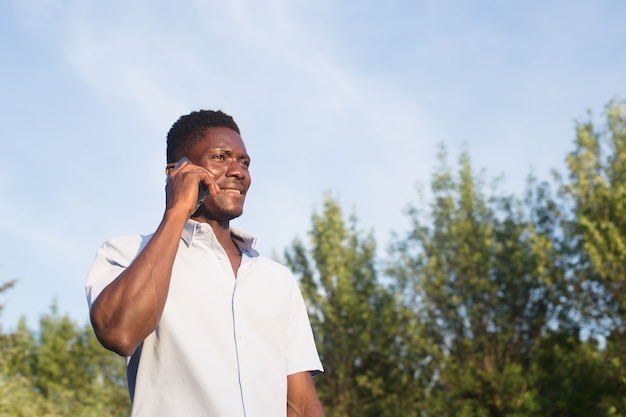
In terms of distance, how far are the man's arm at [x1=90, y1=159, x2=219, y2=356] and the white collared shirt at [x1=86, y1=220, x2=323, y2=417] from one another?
162 mm

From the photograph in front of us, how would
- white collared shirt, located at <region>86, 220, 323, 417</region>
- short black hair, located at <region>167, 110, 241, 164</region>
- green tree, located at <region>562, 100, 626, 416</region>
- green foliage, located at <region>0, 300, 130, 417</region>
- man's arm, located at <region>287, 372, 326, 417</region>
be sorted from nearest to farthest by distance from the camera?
white collared shirt, located at <region>86, 220, 323, 417</region>
man's arm, located at <region>287, 372, 326, 417</region>
short black hair, located at <region>167, 110, 241, 164</region>
green tree, located at <region>562, 100, 626, 416</region>
green foliage, located at <region>0, 300, 130, 417</region>

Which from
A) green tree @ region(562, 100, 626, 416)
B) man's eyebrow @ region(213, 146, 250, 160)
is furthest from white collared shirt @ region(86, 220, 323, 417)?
green tree @ region(562, 100, 626, 416)

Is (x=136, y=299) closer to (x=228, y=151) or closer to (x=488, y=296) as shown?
(x=228, y=151)

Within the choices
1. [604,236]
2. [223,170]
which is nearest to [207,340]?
[223,170]

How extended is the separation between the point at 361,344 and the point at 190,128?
26.1m

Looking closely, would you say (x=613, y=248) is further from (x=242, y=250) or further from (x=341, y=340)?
(x=242, y=250)

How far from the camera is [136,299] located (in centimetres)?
232

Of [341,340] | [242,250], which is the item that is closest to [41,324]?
[341,340]

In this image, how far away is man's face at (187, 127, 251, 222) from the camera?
296 centimetres

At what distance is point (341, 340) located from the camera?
28562 millimetres

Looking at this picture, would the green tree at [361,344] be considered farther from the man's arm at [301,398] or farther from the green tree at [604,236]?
the man's arm at [301,398]

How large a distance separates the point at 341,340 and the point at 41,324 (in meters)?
26.8

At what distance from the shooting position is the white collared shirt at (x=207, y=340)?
8.18 feet

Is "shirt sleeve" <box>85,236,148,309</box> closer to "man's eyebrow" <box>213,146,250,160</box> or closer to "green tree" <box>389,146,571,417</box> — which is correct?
"man's eyebrow" <box>213,146,250,160</box>
